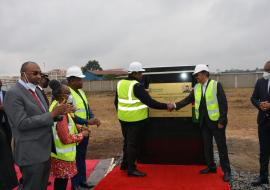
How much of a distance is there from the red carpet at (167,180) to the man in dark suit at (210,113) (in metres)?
0.24

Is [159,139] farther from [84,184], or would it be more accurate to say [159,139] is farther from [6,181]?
[6,181]

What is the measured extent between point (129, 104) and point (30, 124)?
109 inches

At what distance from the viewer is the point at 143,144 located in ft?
22.5

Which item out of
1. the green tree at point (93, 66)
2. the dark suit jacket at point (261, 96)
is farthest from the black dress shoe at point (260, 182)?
the green tree at point (93, 66)

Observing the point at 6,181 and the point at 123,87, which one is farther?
the point at 123,87

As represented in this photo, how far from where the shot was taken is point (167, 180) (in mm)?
5723

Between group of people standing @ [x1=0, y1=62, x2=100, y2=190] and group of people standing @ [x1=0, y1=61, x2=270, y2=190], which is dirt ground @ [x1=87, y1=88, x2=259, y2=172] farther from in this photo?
group of people standing @ [x1=0, y1=62, x2=100, y2=190]

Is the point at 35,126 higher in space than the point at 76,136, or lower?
higher

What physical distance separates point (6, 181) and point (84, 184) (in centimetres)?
173

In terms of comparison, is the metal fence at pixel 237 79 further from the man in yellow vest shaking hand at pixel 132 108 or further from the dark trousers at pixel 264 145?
the man in yellow vest shaking hand at pixel 132 108

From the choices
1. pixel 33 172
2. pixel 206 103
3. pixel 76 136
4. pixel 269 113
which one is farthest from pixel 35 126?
pixel 269 113

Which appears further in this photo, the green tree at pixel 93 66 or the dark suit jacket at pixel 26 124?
the green tree at pixel 93 66

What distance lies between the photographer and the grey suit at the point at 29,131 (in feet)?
11.3

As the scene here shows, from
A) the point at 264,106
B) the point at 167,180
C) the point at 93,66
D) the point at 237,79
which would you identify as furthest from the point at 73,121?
the point at 93,66
